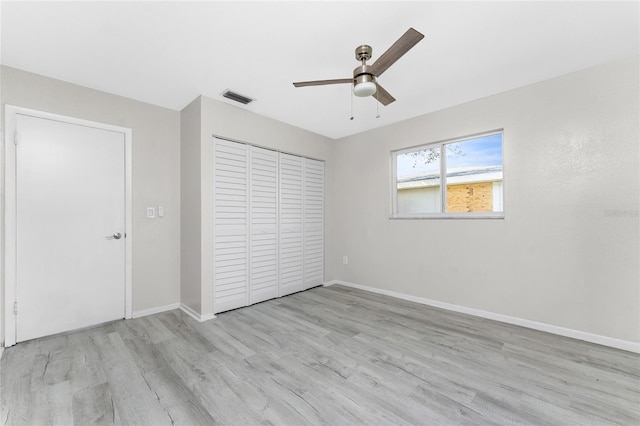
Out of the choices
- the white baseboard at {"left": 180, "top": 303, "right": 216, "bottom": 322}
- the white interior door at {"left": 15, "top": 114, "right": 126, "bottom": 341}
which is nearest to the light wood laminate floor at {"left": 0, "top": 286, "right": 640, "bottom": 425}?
the white baseboard at {"left": 180, "top": 303, "right": 216, "bottom": 322}

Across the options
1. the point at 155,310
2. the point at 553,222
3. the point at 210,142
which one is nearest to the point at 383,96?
the point at 210,142

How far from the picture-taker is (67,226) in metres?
2.69

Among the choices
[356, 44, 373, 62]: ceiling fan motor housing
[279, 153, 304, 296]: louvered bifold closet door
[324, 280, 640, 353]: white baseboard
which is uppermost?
[356, 44, 373, 62]: ceiling fan motor housing

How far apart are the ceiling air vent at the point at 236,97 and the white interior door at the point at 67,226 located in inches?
50.3

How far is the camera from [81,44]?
84.9 inches

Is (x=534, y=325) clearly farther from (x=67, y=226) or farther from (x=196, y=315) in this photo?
(x=67, y=226)

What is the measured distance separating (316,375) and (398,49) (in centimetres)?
237

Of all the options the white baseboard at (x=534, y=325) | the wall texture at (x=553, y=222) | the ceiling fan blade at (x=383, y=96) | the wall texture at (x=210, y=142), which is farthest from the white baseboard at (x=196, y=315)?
the ceiling fan blade at (x=383, y=96)

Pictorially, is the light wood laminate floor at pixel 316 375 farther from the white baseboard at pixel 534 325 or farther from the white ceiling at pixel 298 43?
the white ceiling at pixel 298 43

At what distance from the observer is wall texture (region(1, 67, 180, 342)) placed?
9.05 ft

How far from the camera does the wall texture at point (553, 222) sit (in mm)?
2375

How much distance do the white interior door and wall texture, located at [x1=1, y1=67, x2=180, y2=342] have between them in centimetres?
14

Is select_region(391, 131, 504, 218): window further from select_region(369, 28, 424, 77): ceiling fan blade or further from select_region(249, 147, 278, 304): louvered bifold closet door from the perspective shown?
select_region(369, 28, 424, 77): ceiling fan blade

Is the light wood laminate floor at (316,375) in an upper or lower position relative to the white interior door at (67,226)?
lower
